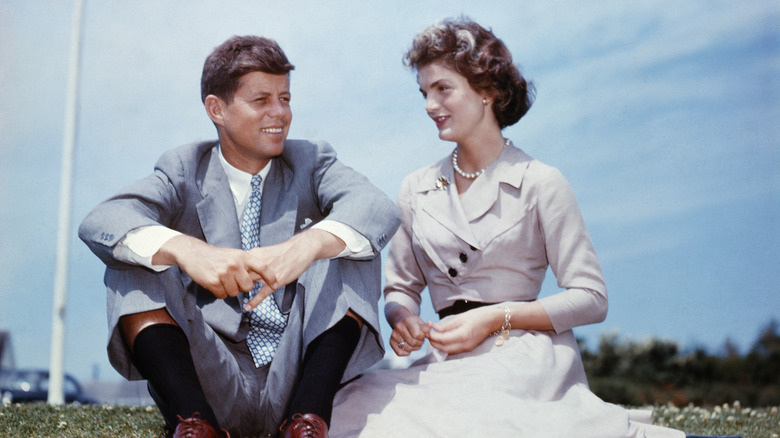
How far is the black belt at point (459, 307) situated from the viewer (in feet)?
11.4

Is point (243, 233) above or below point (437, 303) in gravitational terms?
above

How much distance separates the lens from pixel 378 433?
9.28ft

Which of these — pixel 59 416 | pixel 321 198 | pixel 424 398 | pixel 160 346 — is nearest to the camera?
pixel 160 346

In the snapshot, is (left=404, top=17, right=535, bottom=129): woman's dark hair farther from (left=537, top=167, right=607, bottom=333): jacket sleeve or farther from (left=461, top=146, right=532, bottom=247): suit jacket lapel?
(left=537, top=167, right=607, bottom=333): jacket sleeve

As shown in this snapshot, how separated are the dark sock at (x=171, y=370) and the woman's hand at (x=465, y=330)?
109 cm

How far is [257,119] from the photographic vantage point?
3.19 meters

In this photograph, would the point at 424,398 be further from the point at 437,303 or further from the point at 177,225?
the point at 177,225

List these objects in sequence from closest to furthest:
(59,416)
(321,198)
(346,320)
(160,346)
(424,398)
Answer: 1. (160,346)
2. (346,320)
3. (424,398)
4. (321,198)
5. (59,416)

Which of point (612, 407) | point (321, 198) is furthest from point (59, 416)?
point (612, 407)

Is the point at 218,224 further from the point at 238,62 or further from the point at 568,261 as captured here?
the point at 568,261

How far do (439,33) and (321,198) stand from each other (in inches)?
43.2

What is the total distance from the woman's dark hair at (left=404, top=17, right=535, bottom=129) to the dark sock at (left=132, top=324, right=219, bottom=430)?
184 cm

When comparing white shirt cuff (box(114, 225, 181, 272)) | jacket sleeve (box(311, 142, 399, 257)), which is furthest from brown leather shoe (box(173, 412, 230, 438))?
jacket sleeve (box(311, 142, 399, 257))

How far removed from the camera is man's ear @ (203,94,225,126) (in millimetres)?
3299
